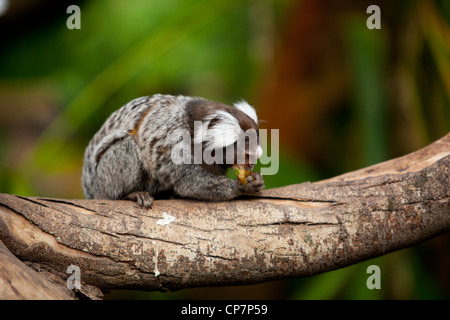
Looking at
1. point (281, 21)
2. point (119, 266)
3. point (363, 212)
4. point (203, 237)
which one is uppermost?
point (281, 21)

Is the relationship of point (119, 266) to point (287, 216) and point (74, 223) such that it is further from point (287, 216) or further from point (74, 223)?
point (287, 216)

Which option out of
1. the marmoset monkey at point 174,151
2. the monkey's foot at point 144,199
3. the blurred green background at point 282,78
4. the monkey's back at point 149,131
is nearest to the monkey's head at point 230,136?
the marmoset monkey at point 174,151

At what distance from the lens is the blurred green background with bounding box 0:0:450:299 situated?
3818mm

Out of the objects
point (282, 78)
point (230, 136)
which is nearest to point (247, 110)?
point (230, 136)

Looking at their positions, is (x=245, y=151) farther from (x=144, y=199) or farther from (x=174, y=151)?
(x=144, y=199)

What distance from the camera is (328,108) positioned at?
4.33m

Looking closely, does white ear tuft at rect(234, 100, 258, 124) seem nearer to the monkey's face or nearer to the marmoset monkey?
the marmoset monkey

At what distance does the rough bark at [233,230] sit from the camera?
211 centimetres

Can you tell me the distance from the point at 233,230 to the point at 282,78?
7.39 ft

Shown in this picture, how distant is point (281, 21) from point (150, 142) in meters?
2.77

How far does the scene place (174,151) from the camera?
2617 mm

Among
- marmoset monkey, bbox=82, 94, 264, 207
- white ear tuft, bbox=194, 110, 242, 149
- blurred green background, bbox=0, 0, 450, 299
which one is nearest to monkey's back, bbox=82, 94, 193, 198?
marmoset monkey, bbox=82, 94, 264, 207

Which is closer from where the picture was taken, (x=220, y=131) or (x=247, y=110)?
(x=220, y=131)

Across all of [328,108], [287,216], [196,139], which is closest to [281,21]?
[328,108]
